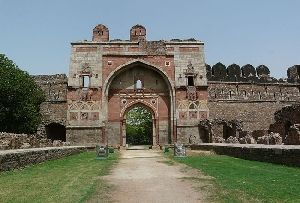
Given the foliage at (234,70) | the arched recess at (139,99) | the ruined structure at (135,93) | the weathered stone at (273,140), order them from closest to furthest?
the weathered stone at (273,140) → the ruined structure at (135,93) → the arched recess at (139,99) → the foliage at (234,70)

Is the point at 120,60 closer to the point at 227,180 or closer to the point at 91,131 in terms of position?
the point at 91,131

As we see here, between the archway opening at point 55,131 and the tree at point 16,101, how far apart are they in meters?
1.82

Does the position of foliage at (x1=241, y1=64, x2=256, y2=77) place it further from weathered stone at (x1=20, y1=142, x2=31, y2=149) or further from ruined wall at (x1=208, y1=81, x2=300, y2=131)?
weathered stone at (x1=20, y1=142, x2=31, y2=149)

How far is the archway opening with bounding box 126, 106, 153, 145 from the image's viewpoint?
47.2 metres

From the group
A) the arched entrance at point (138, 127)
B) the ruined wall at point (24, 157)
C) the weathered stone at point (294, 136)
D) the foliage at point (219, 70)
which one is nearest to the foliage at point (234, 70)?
the foliage at point (219, 70)

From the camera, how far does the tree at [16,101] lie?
24.5 meters

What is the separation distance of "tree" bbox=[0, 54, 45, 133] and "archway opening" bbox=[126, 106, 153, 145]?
70.8 ft

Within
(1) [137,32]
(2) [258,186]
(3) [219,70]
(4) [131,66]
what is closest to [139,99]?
(4) [131,66]

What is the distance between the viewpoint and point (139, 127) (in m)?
49.9

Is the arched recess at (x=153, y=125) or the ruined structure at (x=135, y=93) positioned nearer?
the ruined structure at (x=135, y=93)

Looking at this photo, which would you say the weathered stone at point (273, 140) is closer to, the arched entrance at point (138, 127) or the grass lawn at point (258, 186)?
the grass lawn at point (258, 186)

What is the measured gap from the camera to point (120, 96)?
26.6 m

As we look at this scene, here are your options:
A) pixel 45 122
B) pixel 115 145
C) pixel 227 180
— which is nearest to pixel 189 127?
pixel 115 145

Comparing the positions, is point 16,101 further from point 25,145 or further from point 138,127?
point 138,127
